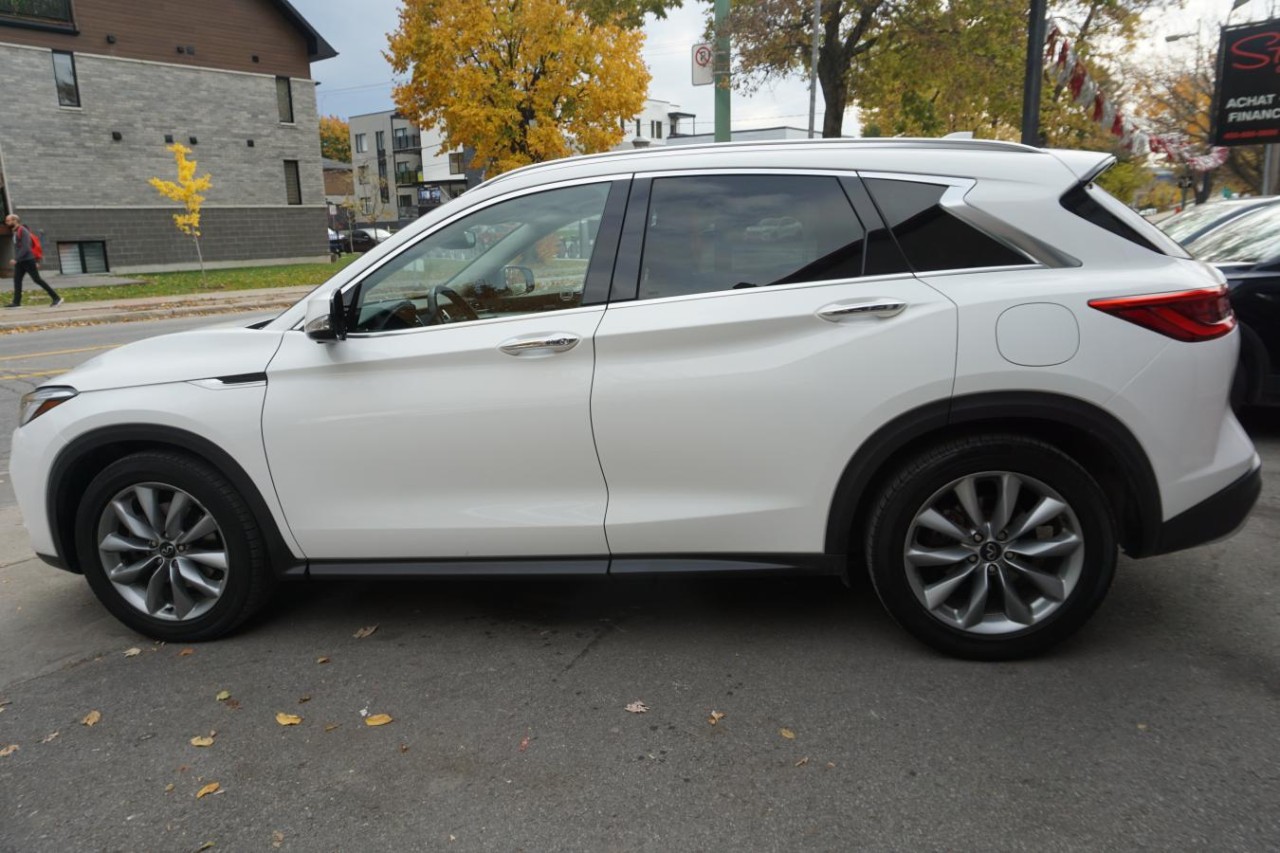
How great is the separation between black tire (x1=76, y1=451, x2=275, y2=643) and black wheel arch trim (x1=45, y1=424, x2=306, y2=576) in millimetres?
48

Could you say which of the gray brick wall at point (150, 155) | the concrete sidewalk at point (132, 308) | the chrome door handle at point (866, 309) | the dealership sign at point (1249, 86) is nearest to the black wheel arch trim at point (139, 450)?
the chrome door handle at point (866, 309)

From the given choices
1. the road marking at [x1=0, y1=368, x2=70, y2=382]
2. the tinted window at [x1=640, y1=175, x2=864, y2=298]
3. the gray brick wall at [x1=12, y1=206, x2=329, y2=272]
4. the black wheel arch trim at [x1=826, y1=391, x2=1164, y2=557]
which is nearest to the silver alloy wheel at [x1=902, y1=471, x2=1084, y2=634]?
the black wheel arch trim at [x1=826, y1=391, x2=1164, y2=557]

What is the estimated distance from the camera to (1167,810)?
8.36 feet

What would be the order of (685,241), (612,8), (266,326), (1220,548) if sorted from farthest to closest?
(612,8)
(1220,548)
(266,326)
(685,241)

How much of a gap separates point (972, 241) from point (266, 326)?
108 inches

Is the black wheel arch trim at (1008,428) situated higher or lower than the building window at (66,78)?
lower

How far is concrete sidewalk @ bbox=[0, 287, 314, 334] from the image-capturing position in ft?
56.9

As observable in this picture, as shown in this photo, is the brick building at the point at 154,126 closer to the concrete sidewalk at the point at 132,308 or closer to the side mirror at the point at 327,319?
the concrete sidewalk at the point at 132,308

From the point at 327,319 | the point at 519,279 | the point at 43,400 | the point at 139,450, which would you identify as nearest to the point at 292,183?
the point at 43,400

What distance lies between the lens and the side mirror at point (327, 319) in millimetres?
3482

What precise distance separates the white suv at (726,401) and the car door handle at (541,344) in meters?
0.01

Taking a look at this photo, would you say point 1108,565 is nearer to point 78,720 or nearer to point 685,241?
point 685,241

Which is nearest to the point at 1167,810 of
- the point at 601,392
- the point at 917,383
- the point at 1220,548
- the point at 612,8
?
the point at 917,383

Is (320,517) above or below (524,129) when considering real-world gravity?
below
